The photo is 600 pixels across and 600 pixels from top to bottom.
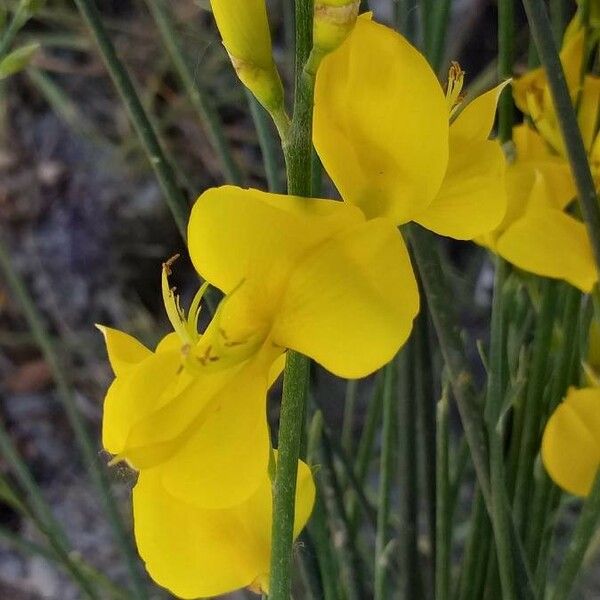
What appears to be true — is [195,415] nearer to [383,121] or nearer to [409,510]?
[383,121]

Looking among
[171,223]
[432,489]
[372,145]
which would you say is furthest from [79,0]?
[171,223]

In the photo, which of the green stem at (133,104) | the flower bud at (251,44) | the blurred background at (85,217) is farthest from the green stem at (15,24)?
the blurred background at (85,217)

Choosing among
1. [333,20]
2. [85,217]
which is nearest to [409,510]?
[333,20]

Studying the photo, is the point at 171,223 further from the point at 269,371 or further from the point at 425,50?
the point at 269,371

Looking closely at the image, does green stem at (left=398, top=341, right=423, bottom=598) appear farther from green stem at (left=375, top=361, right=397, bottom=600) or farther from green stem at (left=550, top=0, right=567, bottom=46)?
green stem at (left=550, top=0, right=567, bottom=46)

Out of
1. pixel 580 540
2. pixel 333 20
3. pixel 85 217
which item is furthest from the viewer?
pixel 85 217

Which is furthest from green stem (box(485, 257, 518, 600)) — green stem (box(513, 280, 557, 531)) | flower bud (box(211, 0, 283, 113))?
flower bud (box(211, 0, 283, 113))
